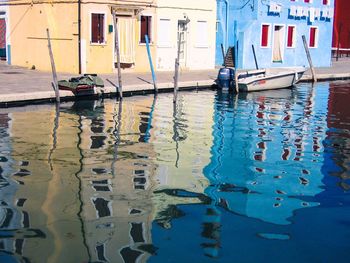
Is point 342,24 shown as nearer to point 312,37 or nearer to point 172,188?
point 312,37

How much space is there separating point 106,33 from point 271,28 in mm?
10522

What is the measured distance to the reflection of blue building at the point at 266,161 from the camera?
823 centimetres

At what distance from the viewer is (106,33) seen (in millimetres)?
25656

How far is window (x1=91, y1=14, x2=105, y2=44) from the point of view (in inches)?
996

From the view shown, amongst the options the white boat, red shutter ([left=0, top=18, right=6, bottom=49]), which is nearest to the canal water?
the white boat

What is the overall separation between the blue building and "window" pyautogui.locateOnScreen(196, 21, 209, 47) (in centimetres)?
151

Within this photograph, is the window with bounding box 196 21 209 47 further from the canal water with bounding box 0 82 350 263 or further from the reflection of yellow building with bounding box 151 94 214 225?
the canal water with bounding box 0 82 350 263

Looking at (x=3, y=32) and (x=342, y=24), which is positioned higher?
(x=342, y=24)

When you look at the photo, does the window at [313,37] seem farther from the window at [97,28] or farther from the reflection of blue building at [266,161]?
the reflection of blue building at [266,161]

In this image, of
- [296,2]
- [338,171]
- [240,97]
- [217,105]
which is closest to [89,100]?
[217,105]

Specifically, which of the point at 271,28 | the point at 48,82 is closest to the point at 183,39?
the point at 271,28

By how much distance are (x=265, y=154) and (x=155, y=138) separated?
2622mm

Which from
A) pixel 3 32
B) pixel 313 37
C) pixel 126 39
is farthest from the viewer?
pixel 313 37

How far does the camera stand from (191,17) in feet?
95.9
